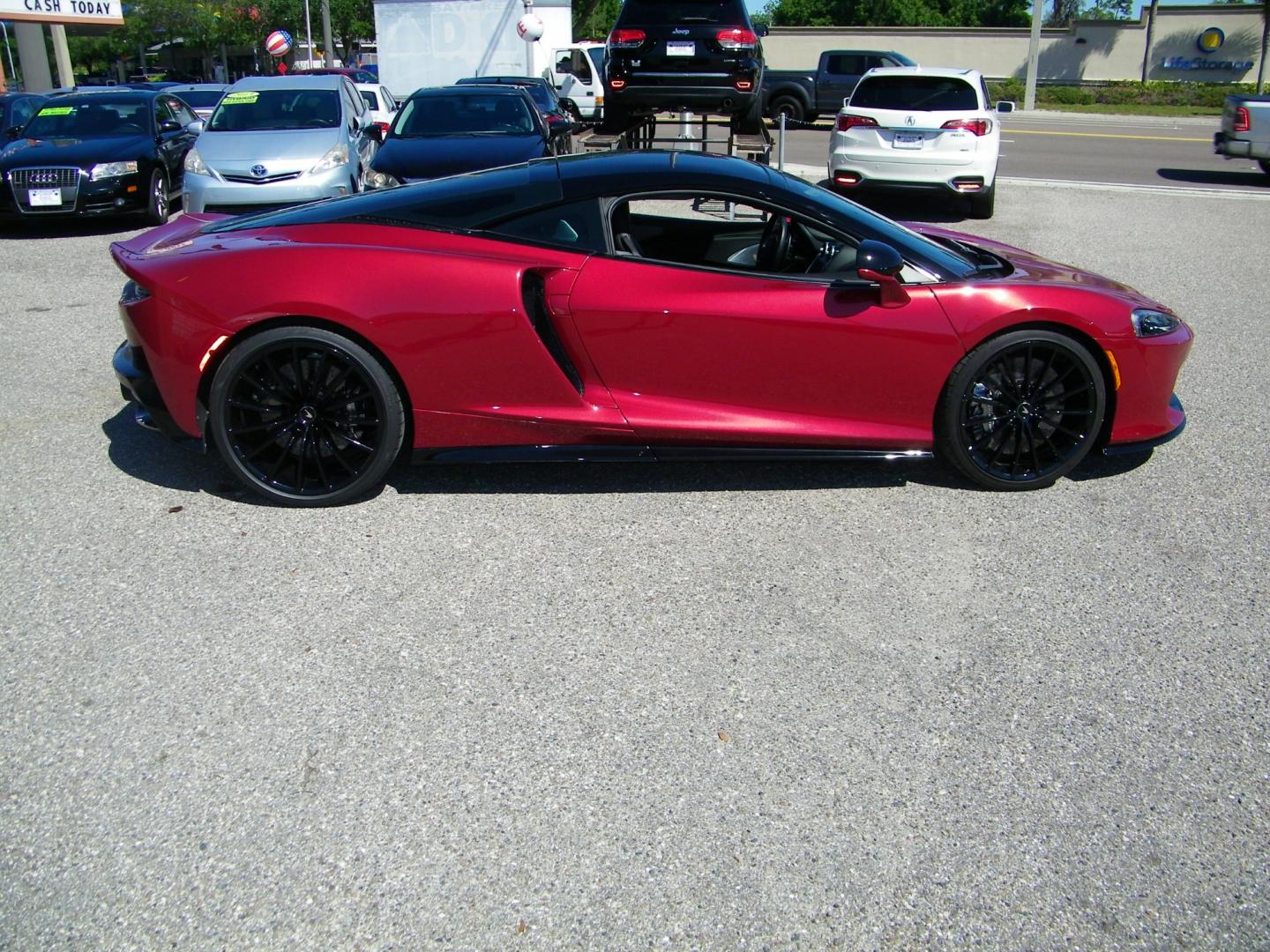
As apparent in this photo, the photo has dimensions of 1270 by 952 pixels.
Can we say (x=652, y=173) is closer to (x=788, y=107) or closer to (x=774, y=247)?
(x=774, y=247)

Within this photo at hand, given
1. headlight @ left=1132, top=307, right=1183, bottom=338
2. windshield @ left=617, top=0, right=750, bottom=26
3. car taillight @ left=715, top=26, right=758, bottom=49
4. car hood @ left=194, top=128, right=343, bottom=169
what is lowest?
headlight @ left=1132, top=307, right=1183, bottom=338

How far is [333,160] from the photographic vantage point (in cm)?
1098

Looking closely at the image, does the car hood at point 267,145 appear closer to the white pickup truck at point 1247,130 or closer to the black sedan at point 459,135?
the black sedan at point 459,135

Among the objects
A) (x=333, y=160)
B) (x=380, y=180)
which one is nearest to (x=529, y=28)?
(x=333, y=160)

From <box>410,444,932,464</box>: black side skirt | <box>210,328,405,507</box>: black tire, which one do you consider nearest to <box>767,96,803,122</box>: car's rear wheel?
<box>410,444,932,464</box>: black side skirt

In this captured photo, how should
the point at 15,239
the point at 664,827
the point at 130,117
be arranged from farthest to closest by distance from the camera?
the point at 130,117, the point at 15,239, the point at 664,827

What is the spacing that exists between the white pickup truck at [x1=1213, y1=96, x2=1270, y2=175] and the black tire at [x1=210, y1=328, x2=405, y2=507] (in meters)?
15.6

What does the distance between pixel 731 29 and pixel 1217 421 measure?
293 inches

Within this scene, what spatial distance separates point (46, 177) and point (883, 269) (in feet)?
32.1

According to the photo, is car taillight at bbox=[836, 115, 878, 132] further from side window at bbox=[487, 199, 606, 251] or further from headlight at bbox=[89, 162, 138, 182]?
side window at bbox=[487, 199, 606, 251]

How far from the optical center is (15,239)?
11.1 m

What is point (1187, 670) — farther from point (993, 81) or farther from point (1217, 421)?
point (993, 81)

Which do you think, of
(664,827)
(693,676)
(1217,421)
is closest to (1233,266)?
(1217,421)

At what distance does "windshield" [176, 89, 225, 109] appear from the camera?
2006cm
